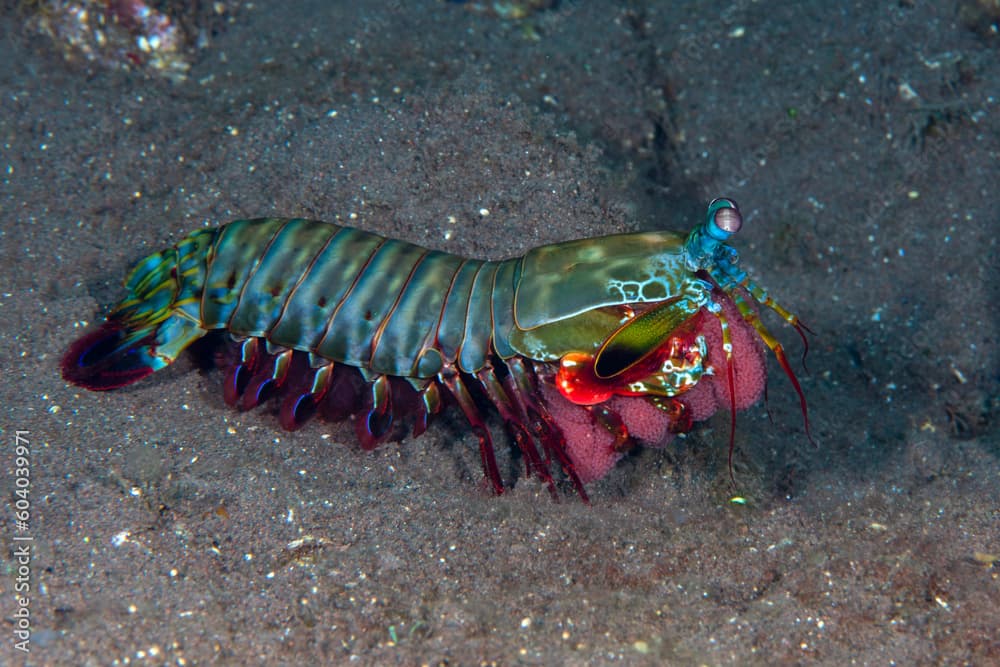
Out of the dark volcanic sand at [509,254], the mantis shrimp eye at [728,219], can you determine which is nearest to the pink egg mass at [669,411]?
the dark volcanic sand at [509,254]

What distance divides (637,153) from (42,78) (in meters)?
4.65

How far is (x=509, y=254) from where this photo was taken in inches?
162

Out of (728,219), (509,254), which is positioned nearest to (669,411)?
(728,219)

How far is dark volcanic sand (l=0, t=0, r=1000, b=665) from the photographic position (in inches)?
107

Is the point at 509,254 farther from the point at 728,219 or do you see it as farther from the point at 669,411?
the point at 728,219

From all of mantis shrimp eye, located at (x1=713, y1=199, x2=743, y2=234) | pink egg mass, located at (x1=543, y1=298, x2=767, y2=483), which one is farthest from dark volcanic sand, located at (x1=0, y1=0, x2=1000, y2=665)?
mantis shrimp eye, located at (x1=713, y1=199, x2=743, y2=234)

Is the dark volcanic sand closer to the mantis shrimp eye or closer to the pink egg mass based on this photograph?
the pink egg mass

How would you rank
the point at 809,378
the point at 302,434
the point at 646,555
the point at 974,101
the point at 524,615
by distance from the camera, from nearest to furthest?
the point at 524,615
the point at 646,555
the point at 302,434
the point at 809,378
the point at 974,101

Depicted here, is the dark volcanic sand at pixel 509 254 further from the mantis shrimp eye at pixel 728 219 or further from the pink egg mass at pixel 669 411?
the mantis shrimp eye at pixel 728 219

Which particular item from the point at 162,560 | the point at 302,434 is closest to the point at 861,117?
the point at 302,434

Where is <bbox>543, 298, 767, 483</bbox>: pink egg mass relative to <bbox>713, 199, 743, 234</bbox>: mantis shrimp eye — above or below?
below

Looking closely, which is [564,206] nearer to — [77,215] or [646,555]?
[646,555]

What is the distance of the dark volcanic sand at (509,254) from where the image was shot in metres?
2.73

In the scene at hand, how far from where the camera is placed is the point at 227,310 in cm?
364
